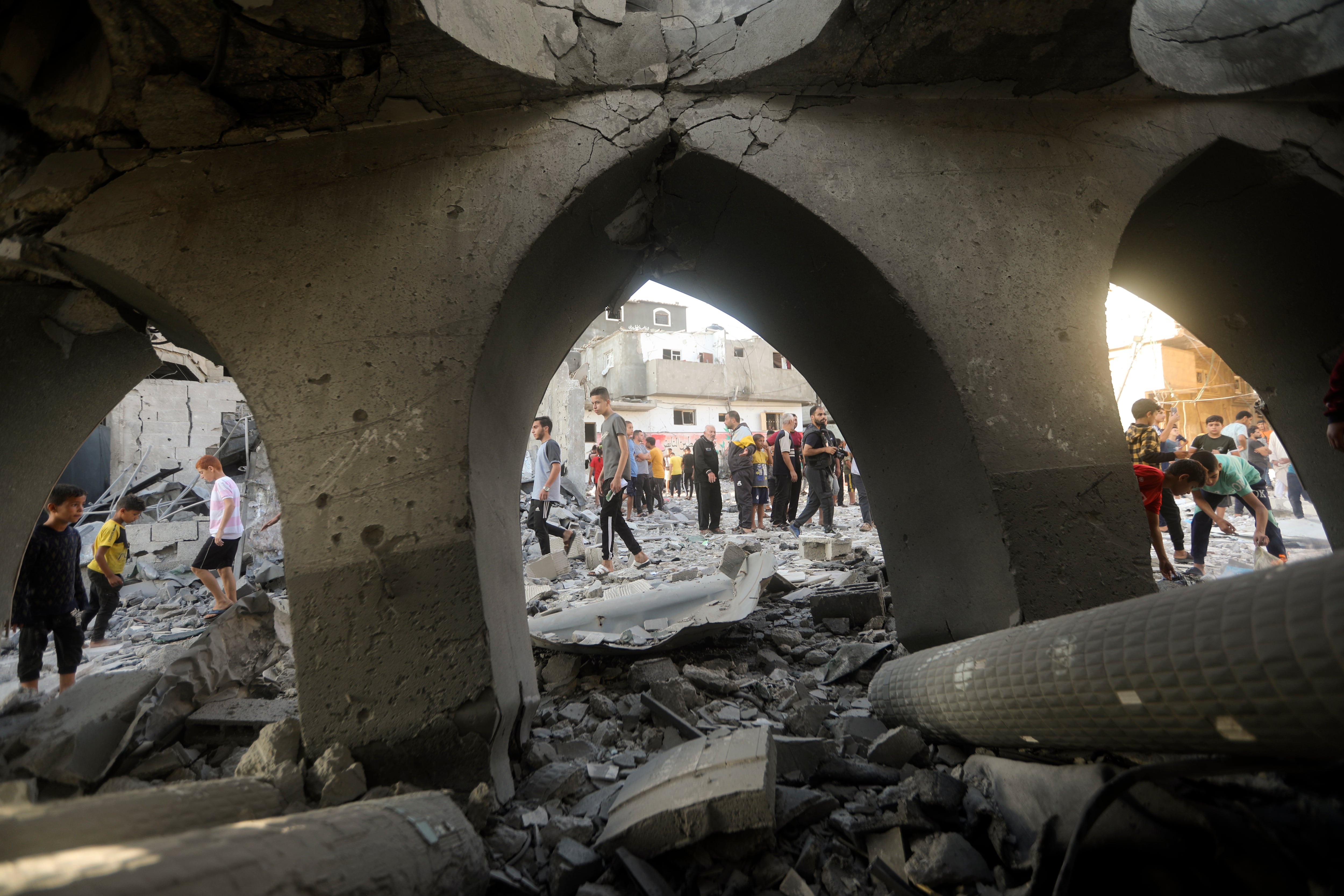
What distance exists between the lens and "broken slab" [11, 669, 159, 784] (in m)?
2.06

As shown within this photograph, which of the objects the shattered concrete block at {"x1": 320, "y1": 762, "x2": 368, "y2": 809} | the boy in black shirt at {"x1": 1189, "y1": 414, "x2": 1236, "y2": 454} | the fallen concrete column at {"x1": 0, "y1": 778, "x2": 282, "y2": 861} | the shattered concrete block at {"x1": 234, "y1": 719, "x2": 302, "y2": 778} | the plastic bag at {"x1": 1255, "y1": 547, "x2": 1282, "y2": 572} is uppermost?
the boy in black shirt at {"x1": 1189, "y1": 414, "x2": 1236, "y2": 454}

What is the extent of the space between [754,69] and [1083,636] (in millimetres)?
2349

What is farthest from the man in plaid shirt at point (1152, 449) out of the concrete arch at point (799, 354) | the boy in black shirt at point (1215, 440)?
the concrete arch at point (799, 354)

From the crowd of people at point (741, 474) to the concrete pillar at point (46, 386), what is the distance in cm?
343

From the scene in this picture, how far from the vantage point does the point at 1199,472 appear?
4.23 m

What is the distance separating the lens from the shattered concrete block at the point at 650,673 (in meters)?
2.95

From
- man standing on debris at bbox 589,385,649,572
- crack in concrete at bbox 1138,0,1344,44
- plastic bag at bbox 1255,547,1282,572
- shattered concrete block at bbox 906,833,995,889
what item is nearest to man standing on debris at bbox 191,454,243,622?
man standing on debris at bbox 589,385,649,572

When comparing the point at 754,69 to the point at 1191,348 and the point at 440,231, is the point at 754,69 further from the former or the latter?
the point at 1191,348

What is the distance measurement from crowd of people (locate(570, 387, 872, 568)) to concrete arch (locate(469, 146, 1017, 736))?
303 centimetres

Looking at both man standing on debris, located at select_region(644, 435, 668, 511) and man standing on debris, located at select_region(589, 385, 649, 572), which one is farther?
man standing on debris, located at select_region(644, 435, 668, 511)

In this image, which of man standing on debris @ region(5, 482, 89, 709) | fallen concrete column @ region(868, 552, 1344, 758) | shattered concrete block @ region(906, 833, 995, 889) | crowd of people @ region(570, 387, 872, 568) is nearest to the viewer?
fallen concrete column @ region(868, 552, 1344, 758)

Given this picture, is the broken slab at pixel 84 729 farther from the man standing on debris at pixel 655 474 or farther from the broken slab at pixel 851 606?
the man standing on debris at pixel 655 474

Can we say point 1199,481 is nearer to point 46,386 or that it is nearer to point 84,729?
point 84,729

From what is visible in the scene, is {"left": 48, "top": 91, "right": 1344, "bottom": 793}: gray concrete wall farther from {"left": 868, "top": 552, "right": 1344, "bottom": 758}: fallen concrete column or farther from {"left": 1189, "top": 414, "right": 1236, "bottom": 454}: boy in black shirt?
{"left": 1189, "top": 414, "right": 1236, "bottom": 454}: boy in black shirt
